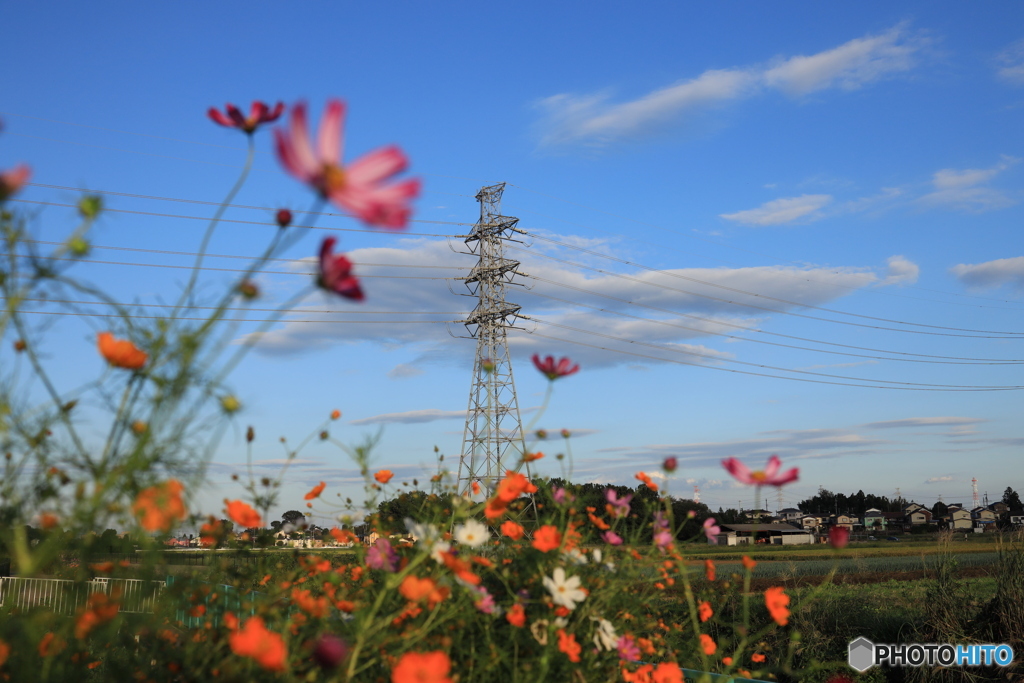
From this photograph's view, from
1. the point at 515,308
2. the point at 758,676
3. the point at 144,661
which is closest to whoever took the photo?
the point at 144,661

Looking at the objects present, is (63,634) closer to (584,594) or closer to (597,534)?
(584,594)

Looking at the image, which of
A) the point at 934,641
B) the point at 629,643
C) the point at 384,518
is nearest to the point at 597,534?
the point at 384,518

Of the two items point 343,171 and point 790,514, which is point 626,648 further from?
point 790,514

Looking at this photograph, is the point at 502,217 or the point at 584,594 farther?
the point at 502,217

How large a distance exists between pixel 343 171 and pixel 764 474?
98 cm

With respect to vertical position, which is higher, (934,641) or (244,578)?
(244,578)

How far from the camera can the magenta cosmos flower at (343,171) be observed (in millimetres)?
768

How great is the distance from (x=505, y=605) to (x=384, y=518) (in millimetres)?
922

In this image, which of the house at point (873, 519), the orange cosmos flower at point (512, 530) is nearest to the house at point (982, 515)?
the house at point (873, 519)

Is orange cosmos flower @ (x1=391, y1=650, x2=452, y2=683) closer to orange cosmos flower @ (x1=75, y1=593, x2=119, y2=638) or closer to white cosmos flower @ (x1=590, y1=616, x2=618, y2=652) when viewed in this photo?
orange cosmos flower @ (x1=75, y1=593, x2=119, y2=638)

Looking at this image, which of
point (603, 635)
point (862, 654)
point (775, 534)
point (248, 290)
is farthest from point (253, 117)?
point (775, 534)

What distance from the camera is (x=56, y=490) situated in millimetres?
1409

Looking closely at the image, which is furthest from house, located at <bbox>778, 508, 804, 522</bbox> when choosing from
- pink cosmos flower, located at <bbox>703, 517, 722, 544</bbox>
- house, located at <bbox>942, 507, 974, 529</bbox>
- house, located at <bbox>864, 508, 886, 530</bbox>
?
pink cosmos flower, located at <bbox>703, 517, 722, 544</bbox>

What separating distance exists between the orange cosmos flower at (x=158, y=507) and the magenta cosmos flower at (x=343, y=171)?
2.44 ft
